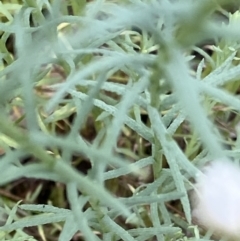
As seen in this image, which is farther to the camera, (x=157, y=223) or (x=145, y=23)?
(x=157, y=223)

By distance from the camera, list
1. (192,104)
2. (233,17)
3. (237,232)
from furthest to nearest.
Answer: (233,17) → (237,232) → (192,104)

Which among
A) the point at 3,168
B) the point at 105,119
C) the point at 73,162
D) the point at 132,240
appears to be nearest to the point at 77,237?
the point at 73,162

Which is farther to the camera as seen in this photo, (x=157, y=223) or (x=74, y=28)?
(x=74, y=28)

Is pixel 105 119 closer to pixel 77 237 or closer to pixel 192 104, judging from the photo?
pixel 77 237

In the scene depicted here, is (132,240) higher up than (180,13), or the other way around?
(180,13)

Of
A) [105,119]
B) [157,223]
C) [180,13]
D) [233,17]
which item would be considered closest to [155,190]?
[157,223]

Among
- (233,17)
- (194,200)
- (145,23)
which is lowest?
(194,200)

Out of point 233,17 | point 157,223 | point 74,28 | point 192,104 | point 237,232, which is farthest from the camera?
point 74,28

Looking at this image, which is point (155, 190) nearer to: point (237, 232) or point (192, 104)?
point (237, 232)

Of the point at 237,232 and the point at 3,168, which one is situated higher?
the point at 3,168
